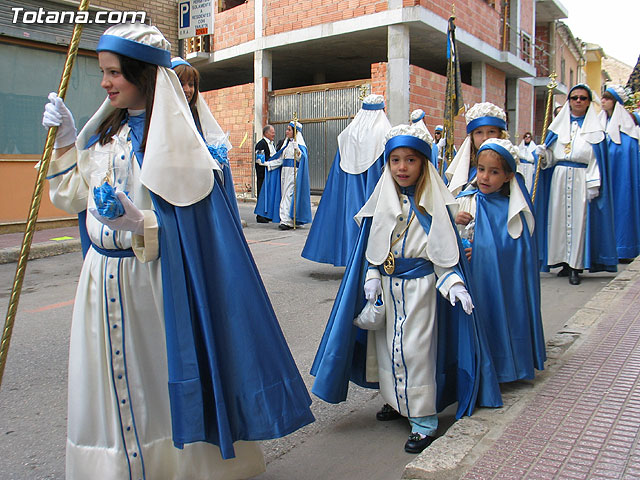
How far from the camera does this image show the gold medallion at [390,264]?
3162 mm

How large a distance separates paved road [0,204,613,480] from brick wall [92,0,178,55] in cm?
683

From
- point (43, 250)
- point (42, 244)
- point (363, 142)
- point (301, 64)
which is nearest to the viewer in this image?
point (363, 142)

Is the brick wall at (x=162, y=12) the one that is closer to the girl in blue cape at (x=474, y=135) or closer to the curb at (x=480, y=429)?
the girl in blue cape at (x=474, y=135)

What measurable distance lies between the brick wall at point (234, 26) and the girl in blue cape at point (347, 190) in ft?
41.3

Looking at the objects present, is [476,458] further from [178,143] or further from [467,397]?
[178,143]

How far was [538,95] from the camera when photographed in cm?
3169

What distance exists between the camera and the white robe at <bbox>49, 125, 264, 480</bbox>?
7.30 feet

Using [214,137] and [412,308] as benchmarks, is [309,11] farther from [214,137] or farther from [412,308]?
[412,308]

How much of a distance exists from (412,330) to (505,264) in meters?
0.85

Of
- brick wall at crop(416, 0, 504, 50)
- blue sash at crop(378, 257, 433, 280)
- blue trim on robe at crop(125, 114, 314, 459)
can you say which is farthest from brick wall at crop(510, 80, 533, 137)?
blue trim on robe at crop(125, 114, 314, 459)

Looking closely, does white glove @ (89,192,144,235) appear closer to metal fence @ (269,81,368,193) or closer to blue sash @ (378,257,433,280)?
blue sash @ (378,257,433,280)

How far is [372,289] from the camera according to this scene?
3.12 m

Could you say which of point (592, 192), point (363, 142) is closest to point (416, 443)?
point (363, 142)
